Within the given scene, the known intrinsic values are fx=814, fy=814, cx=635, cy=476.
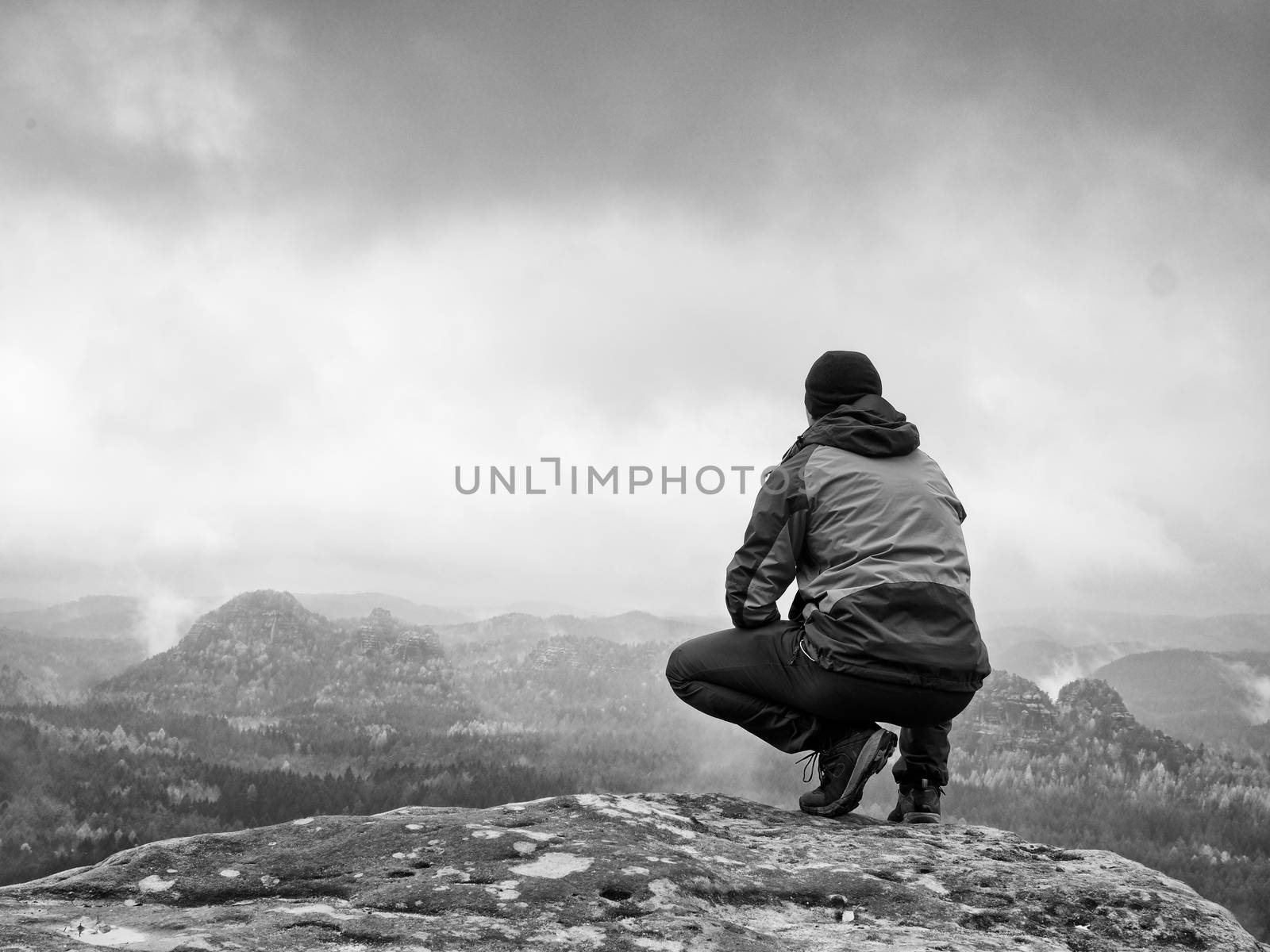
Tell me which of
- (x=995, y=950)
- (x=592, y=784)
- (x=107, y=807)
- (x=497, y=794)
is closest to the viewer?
(x=995, y=950)

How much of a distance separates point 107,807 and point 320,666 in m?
36.1

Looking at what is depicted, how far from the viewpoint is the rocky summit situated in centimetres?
377

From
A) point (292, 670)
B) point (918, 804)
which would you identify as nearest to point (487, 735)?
point (292, 670)

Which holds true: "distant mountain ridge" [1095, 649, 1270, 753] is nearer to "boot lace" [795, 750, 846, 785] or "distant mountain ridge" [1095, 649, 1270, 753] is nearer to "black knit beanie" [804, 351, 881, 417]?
"boot lace" [795, 750, 846, 785]

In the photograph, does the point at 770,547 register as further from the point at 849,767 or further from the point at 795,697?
the point at 849,767

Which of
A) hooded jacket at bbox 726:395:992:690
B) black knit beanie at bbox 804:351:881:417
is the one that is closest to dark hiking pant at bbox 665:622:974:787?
hooded jacket at bbox 726:395:992:690

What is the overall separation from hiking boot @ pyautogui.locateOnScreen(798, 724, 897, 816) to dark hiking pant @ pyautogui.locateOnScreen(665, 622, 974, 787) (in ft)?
0.34

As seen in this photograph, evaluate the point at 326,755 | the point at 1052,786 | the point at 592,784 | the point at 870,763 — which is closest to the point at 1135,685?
the point at 1052,786

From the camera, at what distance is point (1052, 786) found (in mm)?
50719

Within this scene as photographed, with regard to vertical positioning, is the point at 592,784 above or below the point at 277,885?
below

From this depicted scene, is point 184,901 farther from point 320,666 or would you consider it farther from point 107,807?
point 320,666

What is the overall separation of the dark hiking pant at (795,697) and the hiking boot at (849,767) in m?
0.10

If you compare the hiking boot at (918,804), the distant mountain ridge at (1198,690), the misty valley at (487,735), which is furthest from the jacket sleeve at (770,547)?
the distant mountain ridge at (1198,690)

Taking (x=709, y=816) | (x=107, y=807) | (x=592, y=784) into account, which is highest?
(x=709, y=816)
